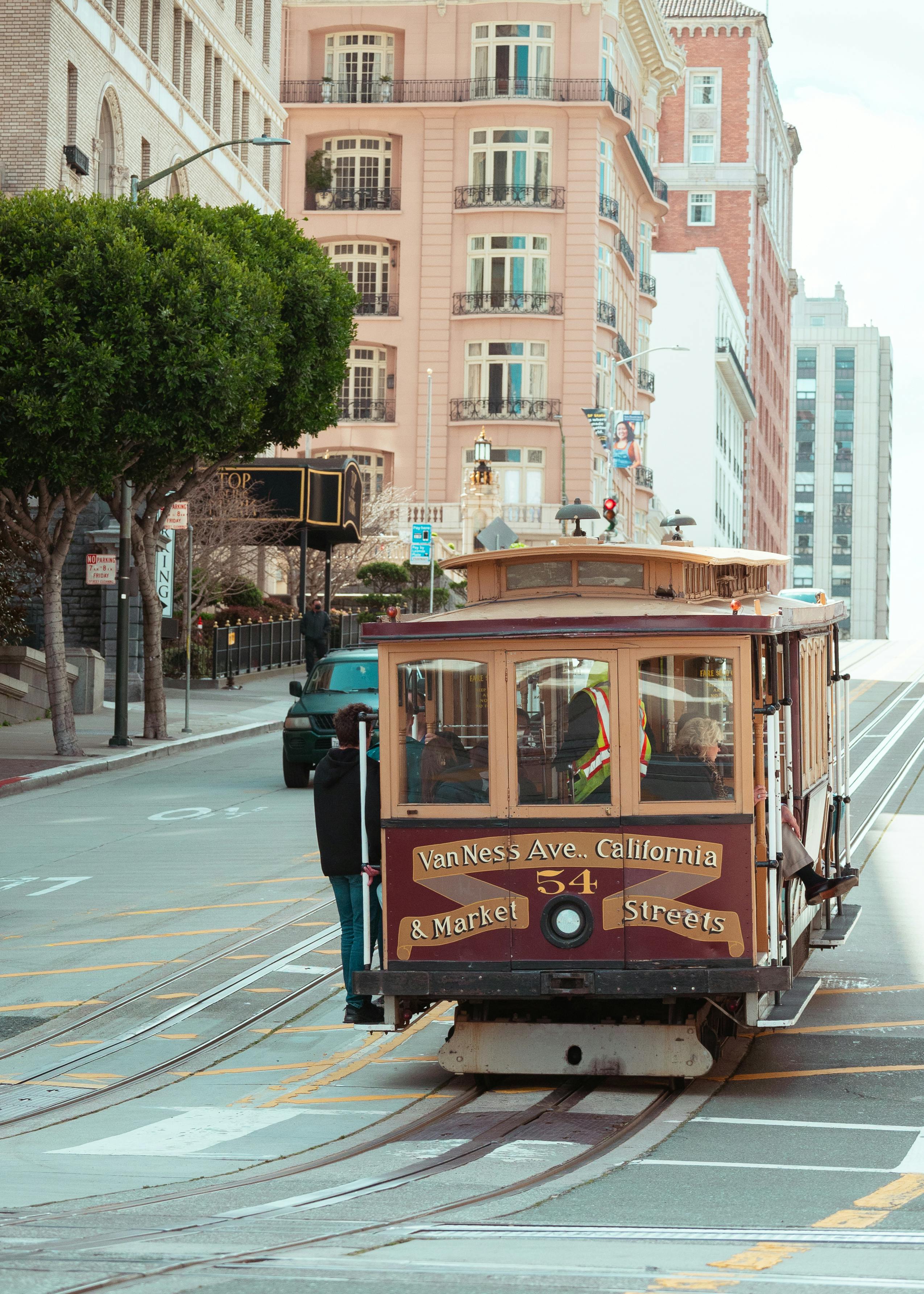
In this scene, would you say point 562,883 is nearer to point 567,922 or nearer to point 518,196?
point 567,922

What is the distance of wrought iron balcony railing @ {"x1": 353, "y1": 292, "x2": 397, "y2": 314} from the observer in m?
69.7

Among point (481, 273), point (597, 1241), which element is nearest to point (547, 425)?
point (481, 273)

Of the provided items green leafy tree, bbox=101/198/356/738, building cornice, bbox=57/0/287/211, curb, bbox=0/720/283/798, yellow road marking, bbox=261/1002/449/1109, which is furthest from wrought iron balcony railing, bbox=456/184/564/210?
yellow road marking, bbox=261/1002/449/1109

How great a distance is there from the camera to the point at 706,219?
368 feet

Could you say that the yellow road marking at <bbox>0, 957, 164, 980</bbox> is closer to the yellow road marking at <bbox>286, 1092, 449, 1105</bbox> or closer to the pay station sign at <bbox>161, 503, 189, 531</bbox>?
the yellow road marking at <bbox>286, 1092, 449, 1105</bbox>

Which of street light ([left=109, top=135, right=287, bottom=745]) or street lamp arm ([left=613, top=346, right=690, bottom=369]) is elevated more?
street lamp arm ([left=613, top=346, right=690, bottom=369])

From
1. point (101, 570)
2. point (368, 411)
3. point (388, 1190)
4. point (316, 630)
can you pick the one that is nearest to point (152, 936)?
point (388, 1190)

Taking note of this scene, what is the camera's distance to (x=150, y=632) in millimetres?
28766

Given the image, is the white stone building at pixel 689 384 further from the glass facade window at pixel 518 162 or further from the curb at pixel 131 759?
the curb at pixel 131 759

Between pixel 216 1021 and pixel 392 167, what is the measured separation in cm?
6273

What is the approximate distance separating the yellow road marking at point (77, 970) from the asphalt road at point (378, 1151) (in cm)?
3

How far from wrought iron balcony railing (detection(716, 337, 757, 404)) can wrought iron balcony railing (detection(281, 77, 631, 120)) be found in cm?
2772

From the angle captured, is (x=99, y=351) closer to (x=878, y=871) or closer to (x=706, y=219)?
(x=878, y=871)

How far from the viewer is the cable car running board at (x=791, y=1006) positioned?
9375 millimetres
